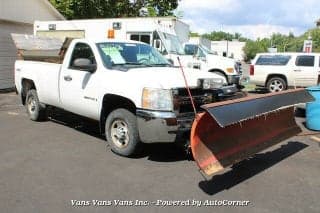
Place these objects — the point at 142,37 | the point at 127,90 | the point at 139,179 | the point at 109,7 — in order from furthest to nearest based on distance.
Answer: the point at 109,7 → the point at 142,37 → the point at 127,90 → the point at 139,179

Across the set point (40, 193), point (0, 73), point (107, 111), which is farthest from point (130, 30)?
point (40, 193)

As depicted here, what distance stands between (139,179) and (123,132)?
48.3 inches

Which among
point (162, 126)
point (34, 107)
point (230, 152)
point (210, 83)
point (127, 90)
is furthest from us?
point (34, 107)

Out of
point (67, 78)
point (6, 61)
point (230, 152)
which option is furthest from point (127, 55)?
point (6, 61)

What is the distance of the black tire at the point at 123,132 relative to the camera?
6.59 metres

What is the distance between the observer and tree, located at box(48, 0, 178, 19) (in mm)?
25581

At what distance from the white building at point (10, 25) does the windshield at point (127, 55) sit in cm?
1081

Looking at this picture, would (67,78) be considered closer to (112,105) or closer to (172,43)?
(112,105)

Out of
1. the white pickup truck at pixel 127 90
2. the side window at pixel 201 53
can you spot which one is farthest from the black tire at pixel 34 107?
the side window at pixel 201 53

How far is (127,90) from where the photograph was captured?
659 cm

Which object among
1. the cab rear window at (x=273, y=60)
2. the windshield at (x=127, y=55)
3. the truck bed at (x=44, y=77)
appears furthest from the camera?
the cab rear window at (x=273, y=60)

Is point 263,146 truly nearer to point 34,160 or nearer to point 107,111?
point 107,111

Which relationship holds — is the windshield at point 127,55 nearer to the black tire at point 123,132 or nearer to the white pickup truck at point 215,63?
the black tire at point 123,132

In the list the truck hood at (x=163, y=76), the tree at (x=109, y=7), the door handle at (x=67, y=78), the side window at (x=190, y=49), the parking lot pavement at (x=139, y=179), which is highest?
the tree at (x=109, y=7)
